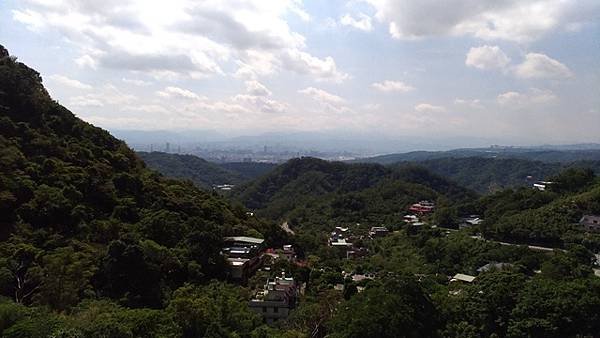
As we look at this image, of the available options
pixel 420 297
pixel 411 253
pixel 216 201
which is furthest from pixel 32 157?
pixel 411 253

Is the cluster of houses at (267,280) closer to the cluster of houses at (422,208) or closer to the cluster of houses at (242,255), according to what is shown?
the cluster of houses at (242,255)

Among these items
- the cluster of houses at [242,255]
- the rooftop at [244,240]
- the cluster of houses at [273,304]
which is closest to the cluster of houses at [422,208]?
the rooftop at [244,240]

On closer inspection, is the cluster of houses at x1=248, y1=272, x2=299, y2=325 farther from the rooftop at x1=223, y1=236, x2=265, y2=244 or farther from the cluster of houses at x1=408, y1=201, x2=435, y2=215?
the cluster of houses at x1=408, y1=201, x2=435, y2=215

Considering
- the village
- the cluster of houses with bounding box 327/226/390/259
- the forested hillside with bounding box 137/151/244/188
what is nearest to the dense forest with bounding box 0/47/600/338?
the village

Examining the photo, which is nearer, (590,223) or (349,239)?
(590,223)

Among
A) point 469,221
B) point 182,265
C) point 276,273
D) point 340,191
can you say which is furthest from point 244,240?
point 340,191

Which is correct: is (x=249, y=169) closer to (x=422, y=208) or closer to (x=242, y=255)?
(x=422, y=208)
